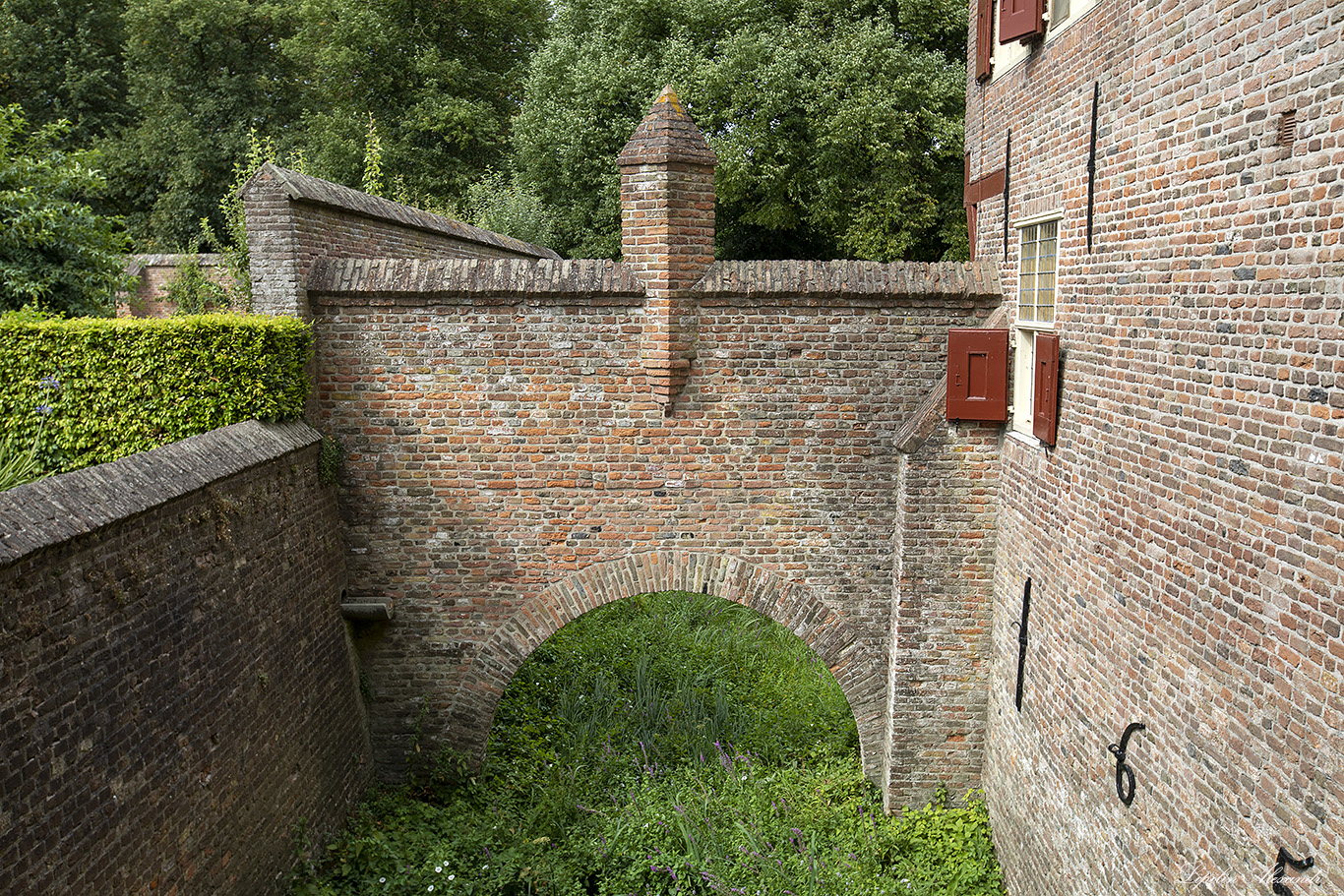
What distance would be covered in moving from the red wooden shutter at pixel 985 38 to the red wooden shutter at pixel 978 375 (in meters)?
2.45

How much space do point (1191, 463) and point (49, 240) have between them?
10.9m

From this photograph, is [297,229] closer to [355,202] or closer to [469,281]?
[355,202]

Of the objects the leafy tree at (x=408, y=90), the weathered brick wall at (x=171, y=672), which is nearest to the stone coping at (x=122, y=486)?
the weathered brick wall at (x=171, y=672)

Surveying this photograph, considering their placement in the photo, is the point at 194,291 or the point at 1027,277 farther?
the point at 194,291

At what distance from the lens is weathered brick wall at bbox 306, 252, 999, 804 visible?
297 inches

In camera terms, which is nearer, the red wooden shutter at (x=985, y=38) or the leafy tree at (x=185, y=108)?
the red wooden shutter at (x=985, y=38)

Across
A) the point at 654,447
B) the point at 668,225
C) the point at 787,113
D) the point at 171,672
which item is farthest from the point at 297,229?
the point at 787,113

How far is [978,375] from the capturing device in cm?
714

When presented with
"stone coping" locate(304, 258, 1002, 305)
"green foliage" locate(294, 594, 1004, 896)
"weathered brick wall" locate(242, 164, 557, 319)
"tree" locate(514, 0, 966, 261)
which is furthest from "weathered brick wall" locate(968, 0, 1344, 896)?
"tree" locate(514, 0, 966, 261)

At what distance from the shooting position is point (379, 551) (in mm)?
8023

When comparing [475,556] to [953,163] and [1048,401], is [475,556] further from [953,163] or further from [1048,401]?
[953,163]

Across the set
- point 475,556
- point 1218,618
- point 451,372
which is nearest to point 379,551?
point 475,556

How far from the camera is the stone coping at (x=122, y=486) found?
4.29m

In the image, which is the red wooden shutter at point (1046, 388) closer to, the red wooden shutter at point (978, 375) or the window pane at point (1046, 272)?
the window pane at point (1046, 272)
